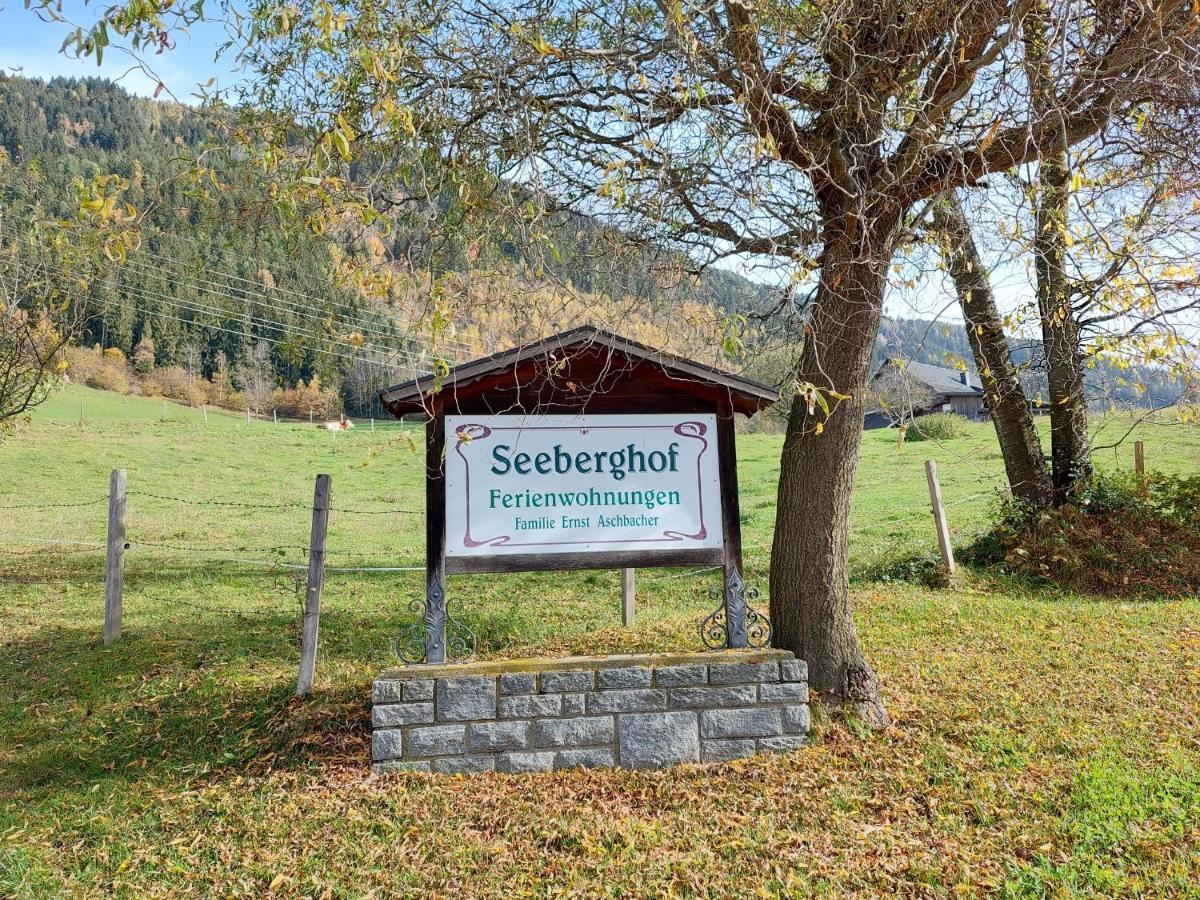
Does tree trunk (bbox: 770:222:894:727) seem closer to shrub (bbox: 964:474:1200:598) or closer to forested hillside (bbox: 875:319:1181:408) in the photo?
forested hillside (bbox: 875:319:1181:408)

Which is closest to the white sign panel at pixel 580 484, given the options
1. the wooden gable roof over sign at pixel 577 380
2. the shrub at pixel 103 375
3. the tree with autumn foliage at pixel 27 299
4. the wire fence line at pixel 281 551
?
the wooden gable roof over sign at pixel 577 380

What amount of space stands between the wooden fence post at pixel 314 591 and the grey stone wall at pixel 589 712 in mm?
1530

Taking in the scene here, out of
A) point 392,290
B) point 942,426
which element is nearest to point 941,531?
point 392,290

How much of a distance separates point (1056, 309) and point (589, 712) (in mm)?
5173

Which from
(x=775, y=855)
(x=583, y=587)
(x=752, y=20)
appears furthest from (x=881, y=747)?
(x=583, y=587)

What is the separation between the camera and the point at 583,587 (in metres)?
11.8

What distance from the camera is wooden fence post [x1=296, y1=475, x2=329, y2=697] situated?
6.32 m

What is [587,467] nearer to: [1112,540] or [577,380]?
[577,380]

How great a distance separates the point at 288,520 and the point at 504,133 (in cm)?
1461

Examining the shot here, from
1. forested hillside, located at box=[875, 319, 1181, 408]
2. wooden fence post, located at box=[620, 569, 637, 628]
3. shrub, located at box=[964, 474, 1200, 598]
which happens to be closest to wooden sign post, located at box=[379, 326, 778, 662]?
forested hillside, located at box=[875, 319, 1181, 408]

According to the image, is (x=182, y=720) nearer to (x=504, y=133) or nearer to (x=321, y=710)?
(x=321, y=710)

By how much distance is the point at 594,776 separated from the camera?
506 cm

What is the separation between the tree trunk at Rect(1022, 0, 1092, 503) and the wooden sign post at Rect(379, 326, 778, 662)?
2.53 metres

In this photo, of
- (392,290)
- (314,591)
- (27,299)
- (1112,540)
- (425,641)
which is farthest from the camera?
(1112,540)
